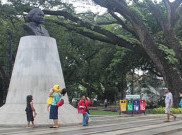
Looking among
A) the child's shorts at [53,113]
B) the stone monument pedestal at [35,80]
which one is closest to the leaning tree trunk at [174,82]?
the stone monument pedestal at [35,80]

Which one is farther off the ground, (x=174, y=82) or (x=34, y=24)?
(x=34, y=24)

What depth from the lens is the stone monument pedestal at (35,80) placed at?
14.7 metres

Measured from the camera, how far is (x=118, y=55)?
3769cm

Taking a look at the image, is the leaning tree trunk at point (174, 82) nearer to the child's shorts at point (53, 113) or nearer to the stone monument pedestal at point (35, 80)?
the stone monument pedestal at point (35, 80)

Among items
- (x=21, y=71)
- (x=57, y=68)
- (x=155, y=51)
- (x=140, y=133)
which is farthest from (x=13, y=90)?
(x=155, y=51)

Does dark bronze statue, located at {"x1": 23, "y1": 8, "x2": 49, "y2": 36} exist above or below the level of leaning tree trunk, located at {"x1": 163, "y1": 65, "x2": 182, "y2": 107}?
above

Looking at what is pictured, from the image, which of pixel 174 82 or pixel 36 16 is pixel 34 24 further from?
pixel 174 82

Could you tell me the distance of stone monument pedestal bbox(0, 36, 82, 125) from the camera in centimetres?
1471

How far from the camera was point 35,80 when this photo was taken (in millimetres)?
15367

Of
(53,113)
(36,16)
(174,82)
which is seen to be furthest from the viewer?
(174,82)

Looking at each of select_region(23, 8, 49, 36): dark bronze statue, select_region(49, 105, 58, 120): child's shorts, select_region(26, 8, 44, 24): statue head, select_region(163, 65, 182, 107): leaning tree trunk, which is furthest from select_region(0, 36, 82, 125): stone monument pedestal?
select_region(163, 65, 182, 107): leaning tree trunk

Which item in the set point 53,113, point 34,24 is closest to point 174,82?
point 34,24

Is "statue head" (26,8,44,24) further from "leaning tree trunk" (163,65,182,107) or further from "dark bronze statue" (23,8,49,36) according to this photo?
"leaning tree trunk" (163,65,182,107)

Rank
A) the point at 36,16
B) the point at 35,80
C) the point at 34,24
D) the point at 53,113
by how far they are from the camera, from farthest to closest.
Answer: the point at 34,24 → the point at 36,16 → the point at 35,80 → the point at 53,113
